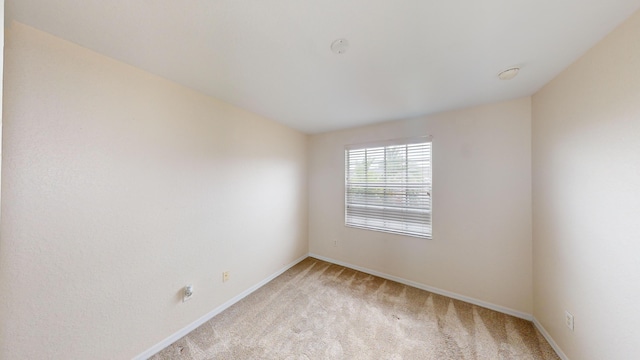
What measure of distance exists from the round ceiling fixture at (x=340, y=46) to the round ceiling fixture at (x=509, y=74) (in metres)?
1.28

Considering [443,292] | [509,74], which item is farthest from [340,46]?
[443,292]

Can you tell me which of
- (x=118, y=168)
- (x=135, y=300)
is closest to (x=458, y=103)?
(x=118, y=168)

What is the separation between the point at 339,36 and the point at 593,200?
196cm

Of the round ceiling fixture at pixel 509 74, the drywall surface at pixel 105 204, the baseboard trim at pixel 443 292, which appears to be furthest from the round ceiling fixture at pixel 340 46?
the baseboard trim at pixel 443 292

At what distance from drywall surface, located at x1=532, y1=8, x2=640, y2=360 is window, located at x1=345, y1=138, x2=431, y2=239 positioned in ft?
3.30

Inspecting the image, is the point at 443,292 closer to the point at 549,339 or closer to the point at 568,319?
the point at 549,339

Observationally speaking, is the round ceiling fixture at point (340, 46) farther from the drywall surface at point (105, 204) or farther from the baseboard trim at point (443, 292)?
the baseboard trim at point (443, 292)

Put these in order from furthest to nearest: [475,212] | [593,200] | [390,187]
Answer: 1. [390,187]
2. [475,212]
3. [593,200]

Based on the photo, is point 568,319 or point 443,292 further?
point 443,292

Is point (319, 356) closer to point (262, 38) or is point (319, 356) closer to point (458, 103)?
point (262, 38)

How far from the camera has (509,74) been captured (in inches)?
62.8

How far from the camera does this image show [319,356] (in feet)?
5.39

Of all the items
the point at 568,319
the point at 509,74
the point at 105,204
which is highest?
the point at 509,74

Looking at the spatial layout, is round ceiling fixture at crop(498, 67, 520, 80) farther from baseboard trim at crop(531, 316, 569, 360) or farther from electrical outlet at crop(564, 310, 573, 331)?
baseboard trim at crop(531, 316, 569, 360)
